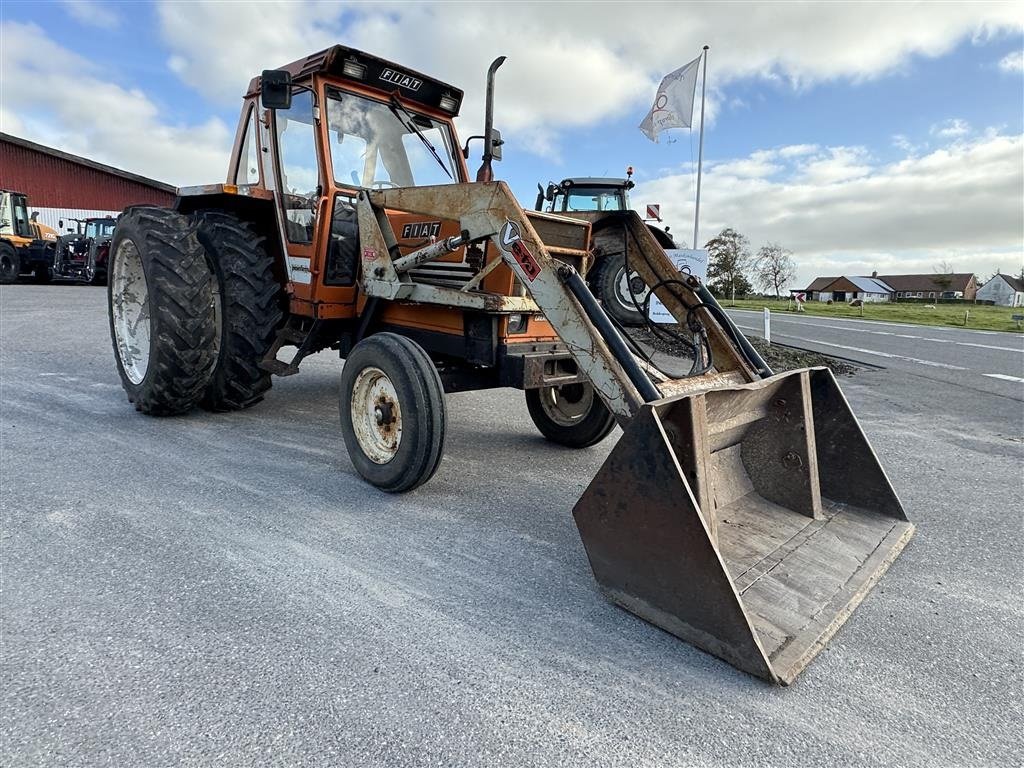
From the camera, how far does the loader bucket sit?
2.15 metres

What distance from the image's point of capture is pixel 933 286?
90562 millimetres

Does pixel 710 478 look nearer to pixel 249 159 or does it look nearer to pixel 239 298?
pixel 239 298

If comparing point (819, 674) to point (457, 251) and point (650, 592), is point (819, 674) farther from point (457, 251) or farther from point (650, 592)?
point (457, 251)

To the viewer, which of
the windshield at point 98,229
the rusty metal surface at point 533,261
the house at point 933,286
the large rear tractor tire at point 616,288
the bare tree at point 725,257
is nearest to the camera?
the rusty metal surface at point 533,261

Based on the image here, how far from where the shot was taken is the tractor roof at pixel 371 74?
14.0ft

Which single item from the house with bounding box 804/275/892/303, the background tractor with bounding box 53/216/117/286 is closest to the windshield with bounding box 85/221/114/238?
the background tractor with bounding box 53/216/117/286

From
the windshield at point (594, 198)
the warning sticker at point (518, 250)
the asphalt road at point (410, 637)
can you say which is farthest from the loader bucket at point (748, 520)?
the windshield at point (594, 198)

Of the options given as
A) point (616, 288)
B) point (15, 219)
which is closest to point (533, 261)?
point (616, 288)

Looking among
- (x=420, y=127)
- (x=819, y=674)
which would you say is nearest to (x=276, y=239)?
(x=420, y=127)

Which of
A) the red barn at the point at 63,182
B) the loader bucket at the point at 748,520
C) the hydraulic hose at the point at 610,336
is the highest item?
the red barn at the point at 63,182

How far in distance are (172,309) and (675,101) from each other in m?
15.5

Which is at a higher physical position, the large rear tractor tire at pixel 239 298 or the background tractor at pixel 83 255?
the background tractor at pixel 83 255

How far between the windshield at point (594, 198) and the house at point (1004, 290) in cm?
9757

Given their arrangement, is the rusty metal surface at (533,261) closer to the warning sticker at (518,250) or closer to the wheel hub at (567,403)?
the warning sticker at (518,250)
